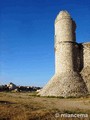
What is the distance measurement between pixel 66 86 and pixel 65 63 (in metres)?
4.43

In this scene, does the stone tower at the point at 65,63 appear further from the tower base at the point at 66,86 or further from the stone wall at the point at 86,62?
the stone wall at the point at 86,62

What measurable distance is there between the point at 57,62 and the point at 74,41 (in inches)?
182

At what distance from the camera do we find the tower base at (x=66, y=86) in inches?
1262

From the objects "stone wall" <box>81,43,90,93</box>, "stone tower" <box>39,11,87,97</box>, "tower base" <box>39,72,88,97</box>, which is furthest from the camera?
"stone wall" <box>81,43,90,93</box>

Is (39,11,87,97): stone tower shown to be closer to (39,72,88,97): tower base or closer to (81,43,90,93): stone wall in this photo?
(39,72,88,97): tower base

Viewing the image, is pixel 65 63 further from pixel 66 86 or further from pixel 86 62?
pixel 66 86

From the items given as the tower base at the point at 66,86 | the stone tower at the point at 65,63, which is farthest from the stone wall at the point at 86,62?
the tower base at the point at 66,86

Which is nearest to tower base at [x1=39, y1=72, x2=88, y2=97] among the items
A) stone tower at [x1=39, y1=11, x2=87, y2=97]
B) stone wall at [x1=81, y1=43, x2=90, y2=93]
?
stone tower at [x1=39, y1=11, x2=87, y2=97]

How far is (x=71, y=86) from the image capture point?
32.8 meters

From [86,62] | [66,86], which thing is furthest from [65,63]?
[66,86]

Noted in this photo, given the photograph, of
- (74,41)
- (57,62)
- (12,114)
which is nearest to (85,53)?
(74,41)

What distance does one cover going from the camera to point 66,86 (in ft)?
108

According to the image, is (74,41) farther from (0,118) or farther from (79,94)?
(0,118)

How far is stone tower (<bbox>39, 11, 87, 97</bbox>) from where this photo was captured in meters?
32.7
